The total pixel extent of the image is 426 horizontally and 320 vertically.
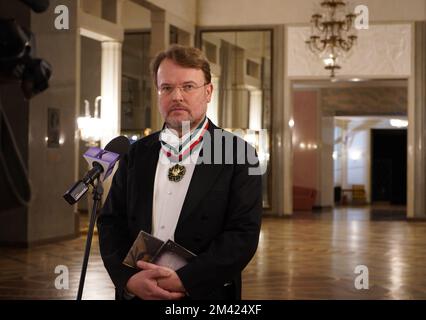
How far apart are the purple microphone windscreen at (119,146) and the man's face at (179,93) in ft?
0.86

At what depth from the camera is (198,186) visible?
2.12 metres

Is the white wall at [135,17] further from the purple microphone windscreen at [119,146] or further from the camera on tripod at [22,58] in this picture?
the camera on tripod at [22,58]

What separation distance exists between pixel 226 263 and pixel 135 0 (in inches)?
449

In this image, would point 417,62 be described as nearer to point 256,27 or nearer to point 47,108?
point 256,27

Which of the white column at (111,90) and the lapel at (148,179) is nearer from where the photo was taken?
the lapel at (148,179)

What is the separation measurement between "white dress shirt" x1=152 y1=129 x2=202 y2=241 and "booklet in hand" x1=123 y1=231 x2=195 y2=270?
0.35 ft

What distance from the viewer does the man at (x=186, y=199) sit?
2.03 metres

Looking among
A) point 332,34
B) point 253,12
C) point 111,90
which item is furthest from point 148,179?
point 253,12

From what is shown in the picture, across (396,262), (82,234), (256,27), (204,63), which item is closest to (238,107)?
(256,27)

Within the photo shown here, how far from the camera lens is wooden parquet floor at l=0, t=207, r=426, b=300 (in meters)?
6.31

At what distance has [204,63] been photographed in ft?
6.97

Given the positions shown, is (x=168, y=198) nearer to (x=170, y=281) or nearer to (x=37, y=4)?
(x=170, y=281)

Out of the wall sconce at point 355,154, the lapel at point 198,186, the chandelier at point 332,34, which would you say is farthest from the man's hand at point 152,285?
the wall sconce at point 355,154

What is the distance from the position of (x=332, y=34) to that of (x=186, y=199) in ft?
39.9
